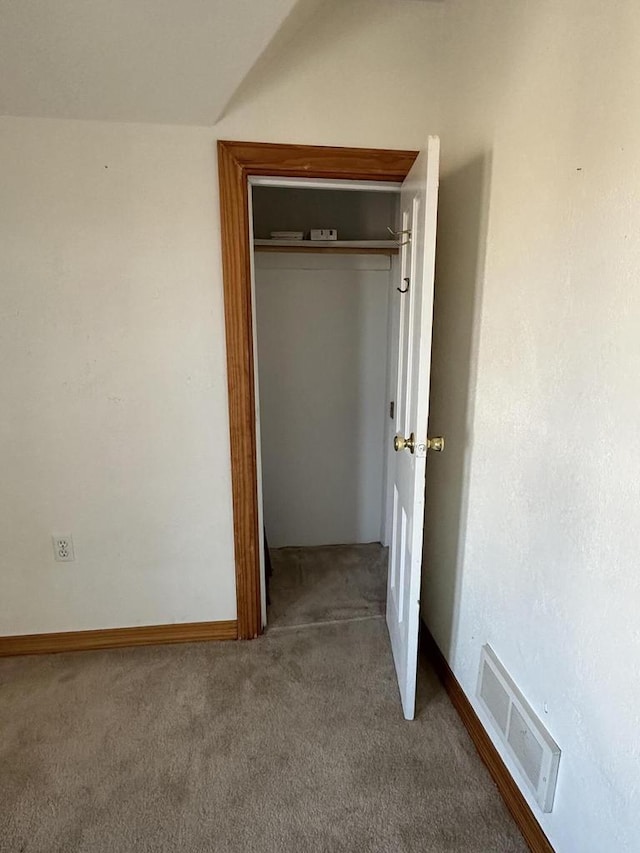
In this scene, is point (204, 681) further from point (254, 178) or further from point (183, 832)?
point (254, 178)

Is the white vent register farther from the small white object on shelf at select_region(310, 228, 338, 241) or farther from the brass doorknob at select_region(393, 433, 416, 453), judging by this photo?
the small white object on shelf at select_region(310, 228, 338, 241)

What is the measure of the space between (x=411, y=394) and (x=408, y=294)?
348mm

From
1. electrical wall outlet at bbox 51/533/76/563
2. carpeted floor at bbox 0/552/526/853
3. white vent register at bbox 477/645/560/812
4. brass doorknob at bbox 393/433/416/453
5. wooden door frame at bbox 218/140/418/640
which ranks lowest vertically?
carpeted floor at bbox 0/552/526/853

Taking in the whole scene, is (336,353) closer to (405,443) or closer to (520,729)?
(405,443)

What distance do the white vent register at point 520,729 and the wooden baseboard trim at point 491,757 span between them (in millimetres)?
91

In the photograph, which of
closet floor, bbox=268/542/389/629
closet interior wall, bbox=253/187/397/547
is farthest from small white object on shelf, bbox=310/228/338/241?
closet floor, bbox=268/542/389/629

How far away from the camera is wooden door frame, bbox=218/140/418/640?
1771mm

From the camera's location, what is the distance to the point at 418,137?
1844 mm

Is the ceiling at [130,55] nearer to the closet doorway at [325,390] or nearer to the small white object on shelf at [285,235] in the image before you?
the small white object on shelf at [285,235]

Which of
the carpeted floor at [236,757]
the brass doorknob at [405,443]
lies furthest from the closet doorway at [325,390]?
the brass doorknob at [405,443]

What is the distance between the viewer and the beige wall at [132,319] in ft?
5.68

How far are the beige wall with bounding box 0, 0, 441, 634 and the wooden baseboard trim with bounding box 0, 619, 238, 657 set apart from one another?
6 centimetres

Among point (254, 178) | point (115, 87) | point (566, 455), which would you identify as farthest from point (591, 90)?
point (115, 87)

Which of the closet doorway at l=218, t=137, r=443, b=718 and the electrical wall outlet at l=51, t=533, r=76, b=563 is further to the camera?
the electrical wall outlet at l=51, t=533, r=76, b=563
